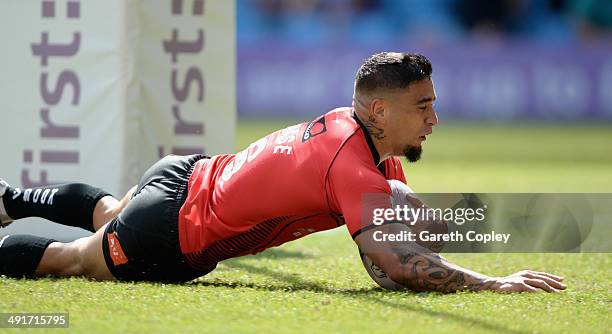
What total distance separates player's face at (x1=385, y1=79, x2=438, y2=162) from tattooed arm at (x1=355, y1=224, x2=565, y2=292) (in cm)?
54

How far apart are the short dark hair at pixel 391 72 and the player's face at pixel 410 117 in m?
0.04

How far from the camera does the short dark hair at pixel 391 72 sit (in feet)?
17.7

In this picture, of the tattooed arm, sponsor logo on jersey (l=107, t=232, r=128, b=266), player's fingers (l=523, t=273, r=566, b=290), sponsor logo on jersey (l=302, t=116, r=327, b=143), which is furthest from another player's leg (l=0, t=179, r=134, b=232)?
player's fingers (l=523, t=273, r=566, b=290)

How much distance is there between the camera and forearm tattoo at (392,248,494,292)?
5.06 metres

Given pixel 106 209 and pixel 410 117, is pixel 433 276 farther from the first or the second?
pixel 106 209

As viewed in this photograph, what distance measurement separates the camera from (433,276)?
511 centimetres

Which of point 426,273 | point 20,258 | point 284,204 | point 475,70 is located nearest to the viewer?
point 426,273

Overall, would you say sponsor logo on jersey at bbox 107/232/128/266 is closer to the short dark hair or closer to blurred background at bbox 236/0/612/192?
the short dark hair

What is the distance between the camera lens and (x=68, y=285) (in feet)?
17.7

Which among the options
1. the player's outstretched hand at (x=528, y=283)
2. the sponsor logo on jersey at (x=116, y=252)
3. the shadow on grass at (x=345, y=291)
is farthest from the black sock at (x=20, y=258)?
the player's outstretched hand at (x=528, y=283)

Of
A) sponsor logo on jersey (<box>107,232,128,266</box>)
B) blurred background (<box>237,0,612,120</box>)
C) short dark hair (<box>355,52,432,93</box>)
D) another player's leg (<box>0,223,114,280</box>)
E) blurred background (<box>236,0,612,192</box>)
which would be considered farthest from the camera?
blurred background (<box>237,0,612,120</box>)

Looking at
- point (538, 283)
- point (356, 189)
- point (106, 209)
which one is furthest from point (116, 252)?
point (538, 283)

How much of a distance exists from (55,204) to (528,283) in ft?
9.00

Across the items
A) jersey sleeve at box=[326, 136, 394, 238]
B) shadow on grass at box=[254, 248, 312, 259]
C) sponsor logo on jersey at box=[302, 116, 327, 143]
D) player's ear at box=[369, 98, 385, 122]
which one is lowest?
shadow on grass at box=[254, 248, 312, 259]
